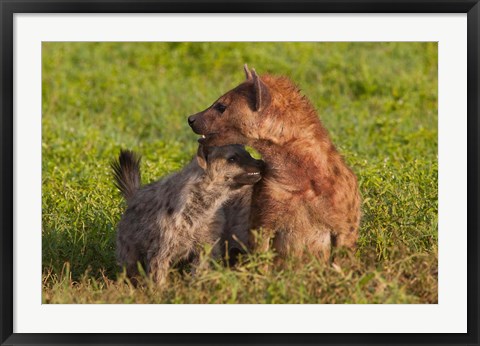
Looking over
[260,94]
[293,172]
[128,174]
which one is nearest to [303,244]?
[293,172]

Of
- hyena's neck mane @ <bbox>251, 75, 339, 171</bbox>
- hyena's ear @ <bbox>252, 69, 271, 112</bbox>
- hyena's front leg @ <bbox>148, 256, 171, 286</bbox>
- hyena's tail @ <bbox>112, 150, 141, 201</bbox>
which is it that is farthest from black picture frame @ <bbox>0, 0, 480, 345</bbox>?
hyena's tail @ <bbox>112, 150, 141, 201</bbox>

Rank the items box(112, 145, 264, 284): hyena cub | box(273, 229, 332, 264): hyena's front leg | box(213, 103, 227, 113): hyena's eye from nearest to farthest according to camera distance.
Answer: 1. box(273, 229, 332, 264): hyena's front leg
2. box(213, 103, 227, 113): hyena's eye
3. box(112, 145, 264, 284): hyena cub

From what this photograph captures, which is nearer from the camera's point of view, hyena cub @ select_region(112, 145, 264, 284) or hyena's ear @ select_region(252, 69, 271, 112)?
hyena's ear @ select_region(252, 69, 271, 112)

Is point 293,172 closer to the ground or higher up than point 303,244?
higher up

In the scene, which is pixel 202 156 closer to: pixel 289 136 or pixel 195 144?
pixel 289 136

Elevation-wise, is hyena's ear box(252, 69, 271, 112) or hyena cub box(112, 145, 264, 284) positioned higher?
hyena's ear box(252, 69, 271, 112)

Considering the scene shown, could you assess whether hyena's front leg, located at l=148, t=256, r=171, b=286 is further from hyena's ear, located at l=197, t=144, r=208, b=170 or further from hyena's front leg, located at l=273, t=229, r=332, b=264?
hyena's front leg, located at l=273, t=229, r=332, b=264

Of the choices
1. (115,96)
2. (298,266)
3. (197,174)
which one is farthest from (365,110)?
(298,266)
